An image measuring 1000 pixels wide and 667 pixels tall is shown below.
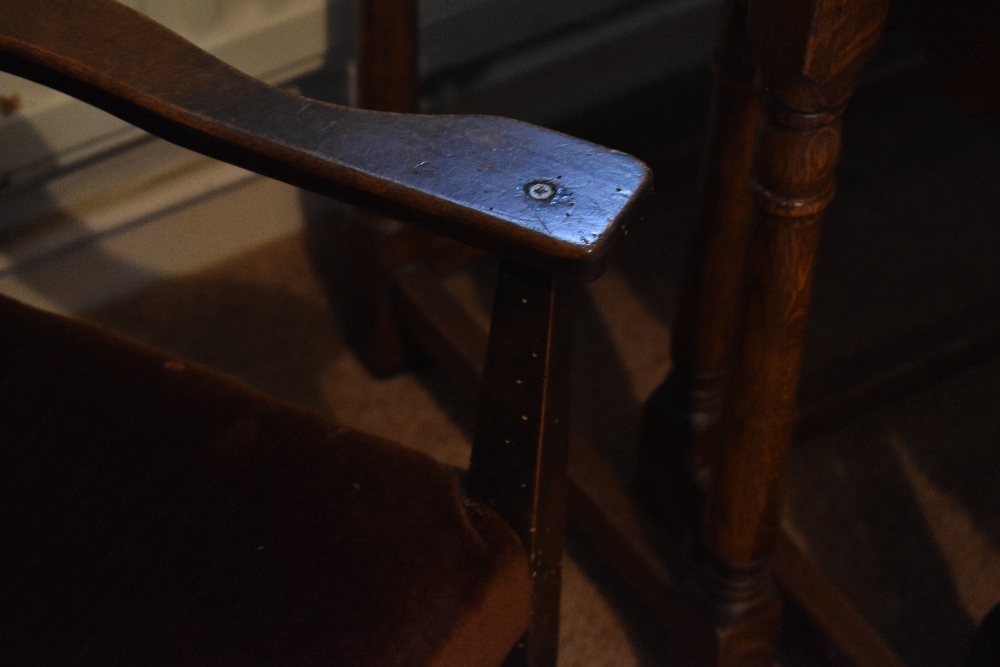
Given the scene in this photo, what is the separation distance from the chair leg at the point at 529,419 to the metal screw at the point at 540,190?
0.04m

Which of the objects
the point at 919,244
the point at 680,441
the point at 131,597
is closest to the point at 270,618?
the point at 131,597

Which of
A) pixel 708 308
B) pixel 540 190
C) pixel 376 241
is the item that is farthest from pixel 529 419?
pixel 376 241

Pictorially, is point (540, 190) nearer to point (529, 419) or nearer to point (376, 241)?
point (529, 419)

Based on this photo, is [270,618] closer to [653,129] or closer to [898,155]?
→ [653,129]

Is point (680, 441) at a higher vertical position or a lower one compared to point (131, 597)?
lower

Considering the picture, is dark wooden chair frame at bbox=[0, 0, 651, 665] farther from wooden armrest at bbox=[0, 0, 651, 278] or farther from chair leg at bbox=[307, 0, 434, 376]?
chair leg at bbox=[307, 0, 434, 376]

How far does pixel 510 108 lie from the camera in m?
1.37

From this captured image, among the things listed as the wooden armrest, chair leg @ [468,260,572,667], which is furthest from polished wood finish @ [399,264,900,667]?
the wooden armrest

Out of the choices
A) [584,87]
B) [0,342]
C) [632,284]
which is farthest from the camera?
[584,87]

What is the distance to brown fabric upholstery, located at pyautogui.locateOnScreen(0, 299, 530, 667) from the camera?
53 centimetres

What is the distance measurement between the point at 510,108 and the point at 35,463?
2.88ft

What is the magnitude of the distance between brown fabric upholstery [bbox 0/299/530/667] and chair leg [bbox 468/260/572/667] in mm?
18

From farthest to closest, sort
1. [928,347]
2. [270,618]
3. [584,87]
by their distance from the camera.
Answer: [584,87] → [928,347] → [270,618]

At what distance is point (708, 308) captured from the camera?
0.87m
